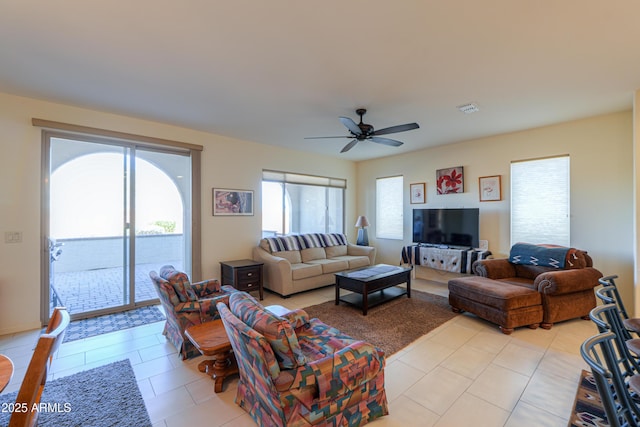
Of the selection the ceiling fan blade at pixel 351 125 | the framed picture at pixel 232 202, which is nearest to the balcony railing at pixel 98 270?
the framed picture at pixel 232 202

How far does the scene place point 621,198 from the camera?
145 inches

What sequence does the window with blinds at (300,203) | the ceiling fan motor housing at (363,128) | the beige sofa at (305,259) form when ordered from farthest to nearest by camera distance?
the window with blinds at (300,203) → the beige sofa at (305,259) → the ceiling fan motor housing at (363,128)

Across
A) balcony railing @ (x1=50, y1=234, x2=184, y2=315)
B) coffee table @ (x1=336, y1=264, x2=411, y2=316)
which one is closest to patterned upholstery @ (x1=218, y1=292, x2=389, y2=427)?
coffee table @ (x1=336, y1=264, x2=411, y2=316)

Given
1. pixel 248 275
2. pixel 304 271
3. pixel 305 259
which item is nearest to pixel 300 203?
pixel 305 259

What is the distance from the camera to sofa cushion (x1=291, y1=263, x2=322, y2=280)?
15.0ft

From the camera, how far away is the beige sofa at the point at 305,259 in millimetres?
4539

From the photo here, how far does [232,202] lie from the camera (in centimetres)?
496

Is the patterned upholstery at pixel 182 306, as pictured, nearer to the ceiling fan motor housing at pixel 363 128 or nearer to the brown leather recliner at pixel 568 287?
the ceiling fan motor housing at pixel 363 128

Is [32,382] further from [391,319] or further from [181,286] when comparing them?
[391,319]

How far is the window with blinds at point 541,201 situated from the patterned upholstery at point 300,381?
13.2 ft

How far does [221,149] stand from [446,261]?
176 inches

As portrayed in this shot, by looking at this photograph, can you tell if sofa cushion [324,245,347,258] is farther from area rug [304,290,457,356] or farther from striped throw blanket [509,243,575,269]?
striped throw blanket [509,243,575,269]

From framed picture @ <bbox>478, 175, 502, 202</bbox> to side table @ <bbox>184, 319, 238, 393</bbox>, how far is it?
15.6ft

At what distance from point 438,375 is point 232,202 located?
4009mm
